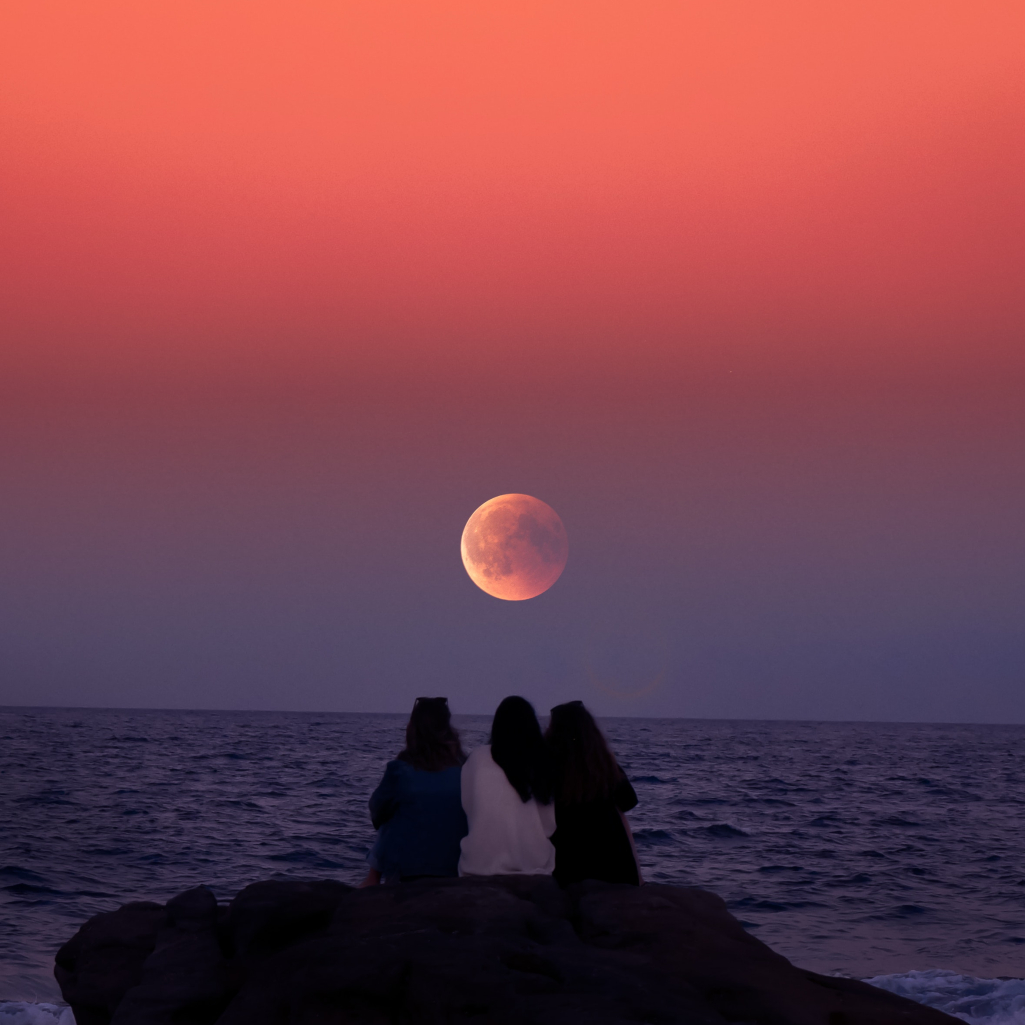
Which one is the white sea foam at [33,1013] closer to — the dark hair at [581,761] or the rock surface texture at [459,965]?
the rock surface texture at [459,965]

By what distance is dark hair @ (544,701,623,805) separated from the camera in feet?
20.4

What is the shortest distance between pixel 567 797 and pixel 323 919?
1756 mm

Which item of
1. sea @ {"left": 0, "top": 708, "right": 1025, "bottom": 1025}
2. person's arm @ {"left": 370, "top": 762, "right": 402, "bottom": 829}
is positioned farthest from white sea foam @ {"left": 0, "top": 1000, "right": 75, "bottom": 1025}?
person's arm @ {"left": 370, "top": 762, "right": 402, "bottom": 829}

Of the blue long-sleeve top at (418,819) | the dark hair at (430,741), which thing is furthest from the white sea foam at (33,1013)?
the dark hair at (430,741)

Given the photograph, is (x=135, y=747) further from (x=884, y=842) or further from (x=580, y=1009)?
(x=580, y=1009)

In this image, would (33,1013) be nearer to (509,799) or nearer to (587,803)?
(509,799)

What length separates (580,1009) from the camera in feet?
16.9

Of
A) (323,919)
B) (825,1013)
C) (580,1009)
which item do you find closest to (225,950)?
(323,919)

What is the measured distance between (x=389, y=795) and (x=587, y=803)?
1.26 metres

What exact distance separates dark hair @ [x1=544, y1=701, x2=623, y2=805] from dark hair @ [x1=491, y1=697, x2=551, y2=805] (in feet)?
0.33

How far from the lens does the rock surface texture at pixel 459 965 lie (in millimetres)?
5426

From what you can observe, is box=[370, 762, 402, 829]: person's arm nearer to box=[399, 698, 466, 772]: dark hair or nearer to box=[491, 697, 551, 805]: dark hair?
box=[399, 698, 466, 772]: dark hair

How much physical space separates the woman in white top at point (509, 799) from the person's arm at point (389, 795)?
464 mm

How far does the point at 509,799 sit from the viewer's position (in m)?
6.22
